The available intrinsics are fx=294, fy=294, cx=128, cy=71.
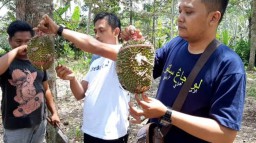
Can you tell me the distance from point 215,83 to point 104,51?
2.08 ft

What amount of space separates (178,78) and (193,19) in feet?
1.02

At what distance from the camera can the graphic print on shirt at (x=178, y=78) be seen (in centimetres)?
142

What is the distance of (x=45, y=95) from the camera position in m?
2.94

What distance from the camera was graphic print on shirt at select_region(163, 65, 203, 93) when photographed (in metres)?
1.42

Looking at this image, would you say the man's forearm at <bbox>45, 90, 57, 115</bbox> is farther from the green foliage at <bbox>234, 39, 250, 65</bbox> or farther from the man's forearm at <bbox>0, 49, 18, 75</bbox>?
the green foliage at <bbox>234, 39, 250, 65</bbox>

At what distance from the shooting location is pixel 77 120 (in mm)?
5285

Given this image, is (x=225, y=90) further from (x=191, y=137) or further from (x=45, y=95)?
(x=45, y=95)

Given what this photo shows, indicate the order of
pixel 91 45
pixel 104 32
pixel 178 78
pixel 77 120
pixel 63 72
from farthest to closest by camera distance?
pixel 77 120, pixel 104 32, pixel 63 72, pixel 91 45, pixel 178 78

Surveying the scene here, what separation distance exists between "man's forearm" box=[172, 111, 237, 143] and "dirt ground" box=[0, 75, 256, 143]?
3.01 m

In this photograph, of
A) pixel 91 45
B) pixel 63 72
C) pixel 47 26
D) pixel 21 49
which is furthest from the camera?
pixel 21 49

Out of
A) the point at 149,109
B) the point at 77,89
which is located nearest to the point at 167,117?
the point at 149,109

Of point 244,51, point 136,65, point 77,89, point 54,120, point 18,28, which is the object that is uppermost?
point 18,28

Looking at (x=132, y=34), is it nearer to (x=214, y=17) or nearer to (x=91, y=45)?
(x=91, y=45)

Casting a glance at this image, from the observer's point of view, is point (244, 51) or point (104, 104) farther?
point (244, 51)
